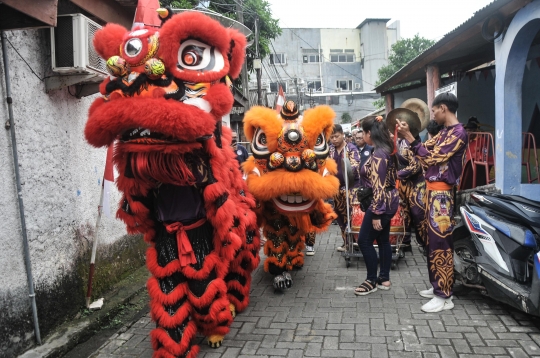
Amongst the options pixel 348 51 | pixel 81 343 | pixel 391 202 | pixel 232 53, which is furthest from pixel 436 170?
pixel 348 51

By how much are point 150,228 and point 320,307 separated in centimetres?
202

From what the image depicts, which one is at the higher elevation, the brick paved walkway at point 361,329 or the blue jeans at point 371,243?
the blue jeans at point 371,243

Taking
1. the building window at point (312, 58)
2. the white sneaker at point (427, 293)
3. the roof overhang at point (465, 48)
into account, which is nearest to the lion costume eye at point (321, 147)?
the white sneaker at point (427, 293)

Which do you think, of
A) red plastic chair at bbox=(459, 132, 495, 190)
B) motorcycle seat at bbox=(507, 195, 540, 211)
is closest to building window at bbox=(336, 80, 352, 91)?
red plastic chair at bbox=(459, 132, 495, 190)

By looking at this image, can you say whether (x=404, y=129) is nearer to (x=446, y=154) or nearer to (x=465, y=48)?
(x=446, y=154)

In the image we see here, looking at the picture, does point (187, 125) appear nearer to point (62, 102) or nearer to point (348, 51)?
point (62, 102)

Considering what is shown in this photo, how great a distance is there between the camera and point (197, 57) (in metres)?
3.15

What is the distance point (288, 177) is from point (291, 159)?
20cm

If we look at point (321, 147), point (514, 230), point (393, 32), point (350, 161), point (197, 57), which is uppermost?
point (393, 32)

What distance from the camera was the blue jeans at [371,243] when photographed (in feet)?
15.5

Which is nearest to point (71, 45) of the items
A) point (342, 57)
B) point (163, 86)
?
point (163, 86)

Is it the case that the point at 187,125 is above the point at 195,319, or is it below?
above

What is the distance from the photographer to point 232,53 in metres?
3.57

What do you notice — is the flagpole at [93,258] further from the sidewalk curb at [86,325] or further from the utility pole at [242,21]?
the utility pole at [242,21]
